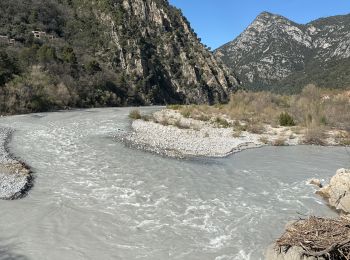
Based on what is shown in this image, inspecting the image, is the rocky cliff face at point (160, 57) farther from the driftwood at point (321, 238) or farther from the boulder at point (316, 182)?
the driftwood at point (321, 238)

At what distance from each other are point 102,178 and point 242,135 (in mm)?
15160

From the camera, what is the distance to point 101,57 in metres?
70.8

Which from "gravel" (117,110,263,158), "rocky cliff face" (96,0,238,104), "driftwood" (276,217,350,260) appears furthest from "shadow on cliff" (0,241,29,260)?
"rocky cliff face" (96,0,238,104)

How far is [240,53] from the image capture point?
162125mm

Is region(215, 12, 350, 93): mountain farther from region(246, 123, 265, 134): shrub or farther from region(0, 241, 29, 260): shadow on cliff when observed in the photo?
region(0, 241, 29, 260): shadow on cliff

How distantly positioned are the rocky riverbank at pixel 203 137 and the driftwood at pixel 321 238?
12597 mm

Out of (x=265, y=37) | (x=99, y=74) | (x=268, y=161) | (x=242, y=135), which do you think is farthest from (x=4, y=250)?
(x=265, y=37)

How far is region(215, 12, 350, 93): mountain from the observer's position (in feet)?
398

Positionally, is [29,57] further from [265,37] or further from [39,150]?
[265,37]

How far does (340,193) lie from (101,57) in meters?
61.5

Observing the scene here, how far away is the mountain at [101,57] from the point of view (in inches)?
1772

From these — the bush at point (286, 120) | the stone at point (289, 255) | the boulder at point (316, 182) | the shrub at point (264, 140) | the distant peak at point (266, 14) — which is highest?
the distant peak at point (266, 14)

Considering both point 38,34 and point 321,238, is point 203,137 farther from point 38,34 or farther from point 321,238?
point 38,34

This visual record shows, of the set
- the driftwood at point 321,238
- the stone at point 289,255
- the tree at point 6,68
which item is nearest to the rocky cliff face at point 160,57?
the tree at point 6,68
